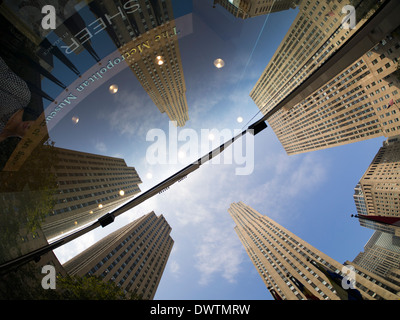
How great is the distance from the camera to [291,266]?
71250 mm

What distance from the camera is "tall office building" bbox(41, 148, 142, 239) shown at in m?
40.3

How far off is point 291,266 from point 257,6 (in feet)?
288

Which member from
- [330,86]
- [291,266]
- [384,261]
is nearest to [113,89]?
[330,86]

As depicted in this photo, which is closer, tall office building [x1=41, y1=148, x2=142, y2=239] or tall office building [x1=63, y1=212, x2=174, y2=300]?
tall office building [x1=41, y1=148, x2=142, y2=239]

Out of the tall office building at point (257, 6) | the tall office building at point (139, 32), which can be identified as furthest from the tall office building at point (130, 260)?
the tall office building at point (257, 6)

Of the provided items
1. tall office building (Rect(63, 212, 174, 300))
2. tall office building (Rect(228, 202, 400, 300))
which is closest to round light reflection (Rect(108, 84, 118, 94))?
tall office building (Rect(63, 212, 174, 300))

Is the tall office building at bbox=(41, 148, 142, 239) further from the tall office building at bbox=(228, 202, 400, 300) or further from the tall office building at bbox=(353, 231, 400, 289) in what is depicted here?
the tall office building at bbox=(353, 231, 400, 289)

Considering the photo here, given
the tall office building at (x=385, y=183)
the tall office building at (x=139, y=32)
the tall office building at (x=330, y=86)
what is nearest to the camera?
the tall office building at (x=139, y=32)

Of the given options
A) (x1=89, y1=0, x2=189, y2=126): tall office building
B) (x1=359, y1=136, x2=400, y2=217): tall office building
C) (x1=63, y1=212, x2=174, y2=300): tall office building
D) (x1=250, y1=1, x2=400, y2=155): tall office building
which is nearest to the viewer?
(x1=89, y1=0, x2=189, y2=126): tall office building

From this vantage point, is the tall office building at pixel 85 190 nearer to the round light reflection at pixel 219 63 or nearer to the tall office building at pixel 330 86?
the round light reflection at pixel 219 63

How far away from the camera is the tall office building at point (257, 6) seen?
8.08 meters

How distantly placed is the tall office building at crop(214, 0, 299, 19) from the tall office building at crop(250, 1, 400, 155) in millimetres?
23728

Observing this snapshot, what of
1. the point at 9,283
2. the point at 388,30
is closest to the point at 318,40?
the point at 388,30

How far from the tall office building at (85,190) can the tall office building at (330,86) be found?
1896 inches
